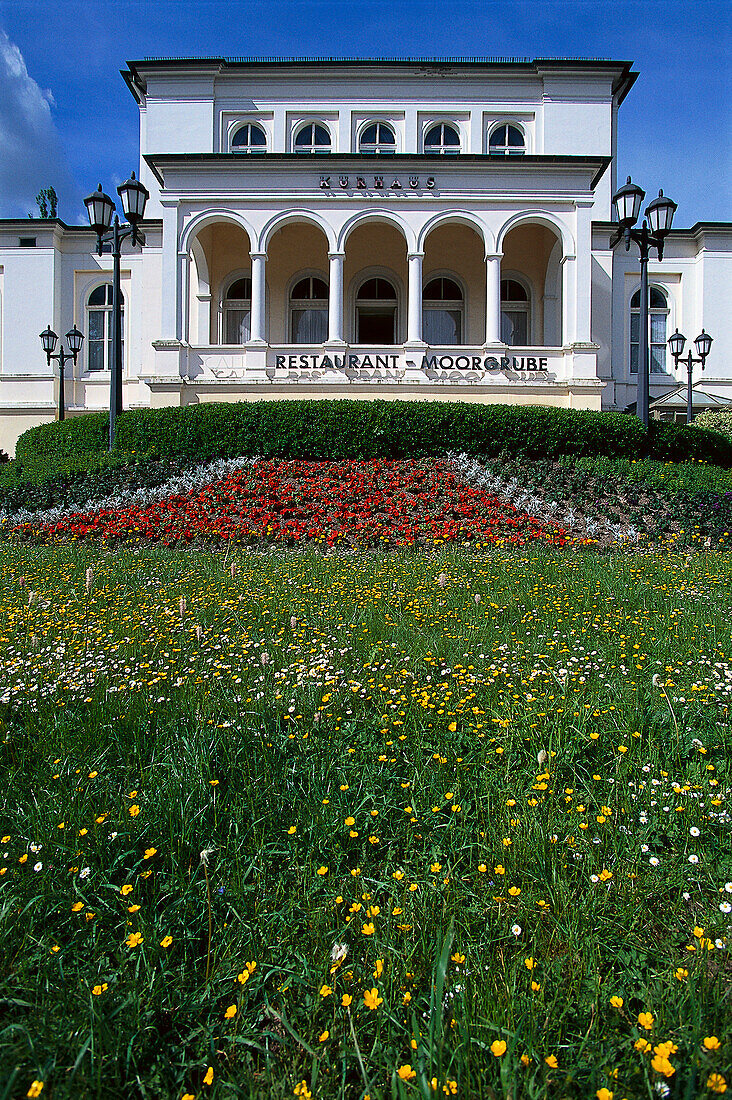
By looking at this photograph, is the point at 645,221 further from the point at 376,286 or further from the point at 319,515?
the point at 376,286

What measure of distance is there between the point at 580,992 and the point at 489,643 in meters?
2.60

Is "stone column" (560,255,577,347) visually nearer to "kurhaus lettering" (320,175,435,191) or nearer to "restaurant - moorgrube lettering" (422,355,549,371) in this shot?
"restaurant - moorgrube lettering" (422,355,549,371)

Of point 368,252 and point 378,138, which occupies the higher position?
point 378,138

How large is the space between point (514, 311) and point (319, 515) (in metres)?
16.9

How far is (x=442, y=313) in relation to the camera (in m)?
23.4

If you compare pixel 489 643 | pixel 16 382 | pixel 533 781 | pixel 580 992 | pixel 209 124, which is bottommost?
pixel 580 992

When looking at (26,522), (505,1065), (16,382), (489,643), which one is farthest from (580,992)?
(16,382)

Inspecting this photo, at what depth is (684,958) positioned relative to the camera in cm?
171

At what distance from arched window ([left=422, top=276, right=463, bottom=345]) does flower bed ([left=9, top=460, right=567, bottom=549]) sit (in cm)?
1311

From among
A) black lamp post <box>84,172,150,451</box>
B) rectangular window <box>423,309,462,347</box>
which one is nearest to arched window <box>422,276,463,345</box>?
rectangular window <box>423,309,462,347</box>

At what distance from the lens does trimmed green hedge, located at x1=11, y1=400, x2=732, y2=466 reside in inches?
498

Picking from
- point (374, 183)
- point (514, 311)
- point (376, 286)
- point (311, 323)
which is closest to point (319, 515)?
point (374, 183)

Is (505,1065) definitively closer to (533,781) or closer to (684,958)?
(684,958)

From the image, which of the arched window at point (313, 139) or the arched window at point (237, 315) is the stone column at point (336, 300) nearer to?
the arched window at point (237, 315)
